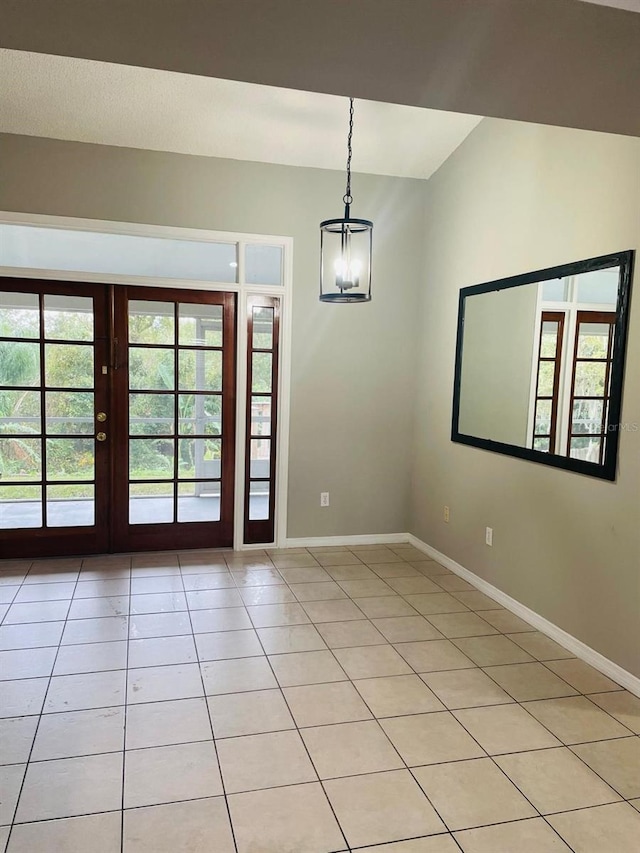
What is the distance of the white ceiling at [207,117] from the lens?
350 cm

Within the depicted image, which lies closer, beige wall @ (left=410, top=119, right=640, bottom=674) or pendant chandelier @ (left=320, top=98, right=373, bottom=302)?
beige wall @ (left=410, top=119, right=640, bottom=674)

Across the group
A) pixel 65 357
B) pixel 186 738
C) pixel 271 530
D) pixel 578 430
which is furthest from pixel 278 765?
pixel 65 357

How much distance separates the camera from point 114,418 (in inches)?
173

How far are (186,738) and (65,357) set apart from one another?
2834 mm

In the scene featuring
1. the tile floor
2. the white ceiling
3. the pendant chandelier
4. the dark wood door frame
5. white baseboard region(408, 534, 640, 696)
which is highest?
the white ceiling

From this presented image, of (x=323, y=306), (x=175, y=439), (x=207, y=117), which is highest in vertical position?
(x=207, y=117)

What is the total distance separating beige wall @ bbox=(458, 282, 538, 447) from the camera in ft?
11.6

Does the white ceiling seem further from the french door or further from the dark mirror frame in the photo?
the dark mirror frame

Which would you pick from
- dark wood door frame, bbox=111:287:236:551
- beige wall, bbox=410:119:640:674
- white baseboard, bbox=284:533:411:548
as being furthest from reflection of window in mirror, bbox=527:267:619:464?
dark wood door frame, bbox=111:287:236:551

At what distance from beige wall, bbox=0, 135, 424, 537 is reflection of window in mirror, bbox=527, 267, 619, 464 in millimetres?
1535

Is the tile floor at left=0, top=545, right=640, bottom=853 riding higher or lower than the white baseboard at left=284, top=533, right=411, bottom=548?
lower

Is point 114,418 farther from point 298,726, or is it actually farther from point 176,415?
point 298,726

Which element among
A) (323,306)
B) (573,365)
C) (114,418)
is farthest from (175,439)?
(573,365)

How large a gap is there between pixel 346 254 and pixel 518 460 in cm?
153
